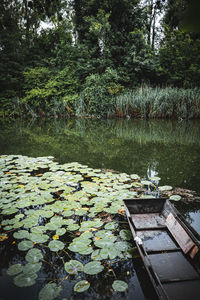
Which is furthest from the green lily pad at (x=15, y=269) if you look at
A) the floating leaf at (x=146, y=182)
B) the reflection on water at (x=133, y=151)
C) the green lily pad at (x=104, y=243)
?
the reflection on water at (x=133, y=151)

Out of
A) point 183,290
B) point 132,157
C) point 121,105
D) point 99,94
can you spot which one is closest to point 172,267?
point 183,290

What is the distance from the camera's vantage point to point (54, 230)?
61.8 inches

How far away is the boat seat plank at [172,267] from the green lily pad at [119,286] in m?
0.21

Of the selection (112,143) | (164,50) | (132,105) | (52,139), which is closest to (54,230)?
(112,143)

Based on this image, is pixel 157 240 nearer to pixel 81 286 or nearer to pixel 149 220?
pixel 149 220

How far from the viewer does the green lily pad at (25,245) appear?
135 centimetres

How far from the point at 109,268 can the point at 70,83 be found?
12.1 m

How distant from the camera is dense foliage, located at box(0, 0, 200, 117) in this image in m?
11.5

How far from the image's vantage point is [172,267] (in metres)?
1.16

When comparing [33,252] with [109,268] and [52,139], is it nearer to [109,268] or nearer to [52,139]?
[109,268]

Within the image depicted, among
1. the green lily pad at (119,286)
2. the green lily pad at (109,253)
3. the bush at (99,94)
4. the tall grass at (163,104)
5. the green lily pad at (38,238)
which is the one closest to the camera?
the green lily pad at (119,286)

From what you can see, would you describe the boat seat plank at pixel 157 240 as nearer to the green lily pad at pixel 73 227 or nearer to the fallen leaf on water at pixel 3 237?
the green lily pad at pixel 73 227

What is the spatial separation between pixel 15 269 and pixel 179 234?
1106mm

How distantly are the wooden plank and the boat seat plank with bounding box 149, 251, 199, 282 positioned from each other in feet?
0.21
